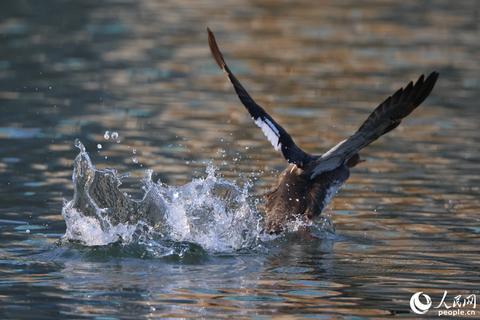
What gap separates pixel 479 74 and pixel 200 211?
11.2 m

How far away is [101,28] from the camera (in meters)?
24.8

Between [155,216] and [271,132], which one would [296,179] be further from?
[155,216]

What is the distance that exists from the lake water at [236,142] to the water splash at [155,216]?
0.27ft

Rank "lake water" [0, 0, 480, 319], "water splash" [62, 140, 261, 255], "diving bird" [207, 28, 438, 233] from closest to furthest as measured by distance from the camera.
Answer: "lake water" [0, 0, 480, 319] → "water splash" [62, 140, 261, 255] → "diving bird" [207, 28, 438, 233]

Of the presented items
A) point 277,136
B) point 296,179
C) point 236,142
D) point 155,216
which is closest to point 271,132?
point 277,136

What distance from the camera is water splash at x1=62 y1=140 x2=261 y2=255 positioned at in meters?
10.0

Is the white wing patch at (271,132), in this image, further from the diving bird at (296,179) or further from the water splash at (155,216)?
the water splash at (155,216)

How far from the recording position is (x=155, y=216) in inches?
411

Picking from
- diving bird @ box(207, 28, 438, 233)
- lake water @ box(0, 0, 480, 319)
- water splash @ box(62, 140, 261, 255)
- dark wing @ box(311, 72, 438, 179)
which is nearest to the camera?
lake water @ box(0, 0, 480, 319)

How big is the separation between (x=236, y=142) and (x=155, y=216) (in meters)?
4.58

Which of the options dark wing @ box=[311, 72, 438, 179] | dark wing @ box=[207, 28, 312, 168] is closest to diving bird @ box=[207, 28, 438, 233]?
dark wing @ box=[207, 28, 312, 168]

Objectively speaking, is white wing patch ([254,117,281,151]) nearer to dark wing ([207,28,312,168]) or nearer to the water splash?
dark wing ([207,28,312,168])

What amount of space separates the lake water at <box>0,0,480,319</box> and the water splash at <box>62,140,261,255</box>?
0.08 m

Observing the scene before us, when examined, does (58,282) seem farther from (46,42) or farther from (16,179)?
(46,42)
